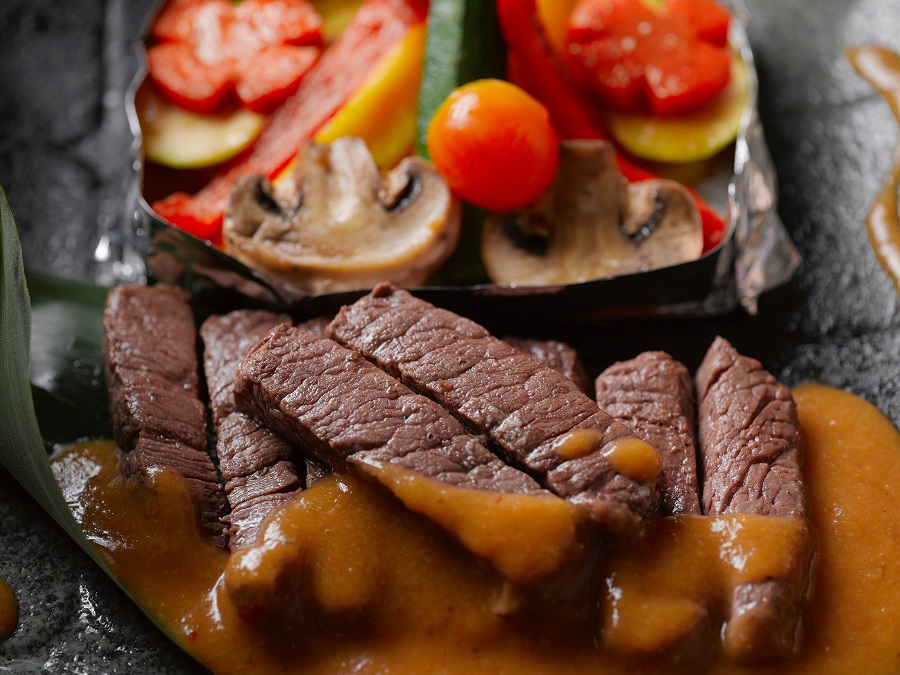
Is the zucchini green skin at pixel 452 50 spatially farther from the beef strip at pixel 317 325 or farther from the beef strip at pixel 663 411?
the beef strip at pixel 663 411

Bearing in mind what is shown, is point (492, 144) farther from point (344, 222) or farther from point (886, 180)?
point (886, 180)

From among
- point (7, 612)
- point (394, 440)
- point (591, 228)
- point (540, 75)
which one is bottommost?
point (7, 612)

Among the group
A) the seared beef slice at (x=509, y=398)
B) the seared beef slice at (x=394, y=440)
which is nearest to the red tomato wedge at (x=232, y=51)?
the seared beef slice at (x=509, y=398)

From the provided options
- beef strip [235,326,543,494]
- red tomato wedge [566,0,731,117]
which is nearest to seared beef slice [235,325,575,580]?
beef strip [235,326,543,494]

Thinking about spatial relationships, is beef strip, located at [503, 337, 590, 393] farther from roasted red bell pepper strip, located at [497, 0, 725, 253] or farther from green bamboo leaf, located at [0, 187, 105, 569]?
green bamboo leaf, located at [0, 187, 105, 569]

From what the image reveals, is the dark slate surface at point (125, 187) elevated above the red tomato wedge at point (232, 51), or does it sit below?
below

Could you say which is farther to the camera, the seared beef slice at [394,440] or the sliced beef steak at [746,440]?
the sliced beef steak at [746,440]

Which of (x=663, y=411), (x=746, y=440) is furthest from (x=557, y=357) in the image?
(x=746, y=440)
